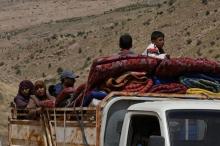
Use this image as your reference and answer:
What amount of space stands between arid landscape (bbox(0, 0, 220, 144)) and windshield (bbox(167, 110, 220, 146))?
2086 centimetres

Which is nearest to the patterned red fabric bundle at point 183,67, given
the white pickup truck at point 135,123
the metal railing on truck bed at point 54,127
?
the white pickup truck at point 135,123

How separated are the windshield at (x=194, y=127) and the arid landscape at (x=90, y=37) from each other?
68.4ft

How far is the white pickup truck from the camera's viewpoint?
5727 millimetres

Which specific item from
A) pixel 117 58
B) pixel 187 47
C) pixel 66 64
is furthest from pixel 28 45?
pixel 117 58

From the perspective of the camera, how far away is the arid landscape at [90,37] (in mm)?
60450

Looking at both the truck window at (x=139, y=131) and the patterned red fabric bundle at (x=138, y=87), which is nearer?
the truck window at (x=139, y=131)

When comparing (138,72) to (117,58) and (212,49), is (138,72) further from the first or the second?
(212,49)

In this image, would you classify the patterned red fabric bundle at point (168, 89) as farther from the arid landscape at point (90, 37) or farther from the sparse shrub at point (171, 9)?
the sparse shrub at point (171, 9)

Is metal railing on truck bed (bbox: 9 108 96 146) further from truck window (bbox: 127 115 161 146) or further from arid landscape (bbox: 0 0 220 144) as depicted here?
arid landscape (bbox: 0 0 220 144)

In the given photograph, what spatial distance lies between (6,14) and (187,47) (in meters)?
87.3

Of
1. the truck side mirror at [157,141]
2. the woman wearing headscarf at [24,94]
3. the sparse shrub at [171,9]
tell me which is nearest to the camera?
the truck side mirror at [157,141]

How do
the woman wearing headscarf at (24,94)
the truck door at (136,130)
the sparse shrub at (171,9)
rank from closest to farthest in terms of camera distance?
the truck door at (136,130)
the woman wearing headscarf at (24,94)
the sparse shrub at (171,9)

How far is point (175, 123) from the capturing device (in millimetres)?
5738

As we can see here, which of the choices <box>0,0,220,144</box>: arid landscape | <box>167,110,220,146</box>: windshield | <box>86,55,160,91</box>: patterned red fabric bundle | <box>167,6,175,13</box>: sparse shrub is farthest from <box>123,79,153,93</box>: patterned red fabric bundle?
<box>167,6,175,13</box>: sparse shrub
